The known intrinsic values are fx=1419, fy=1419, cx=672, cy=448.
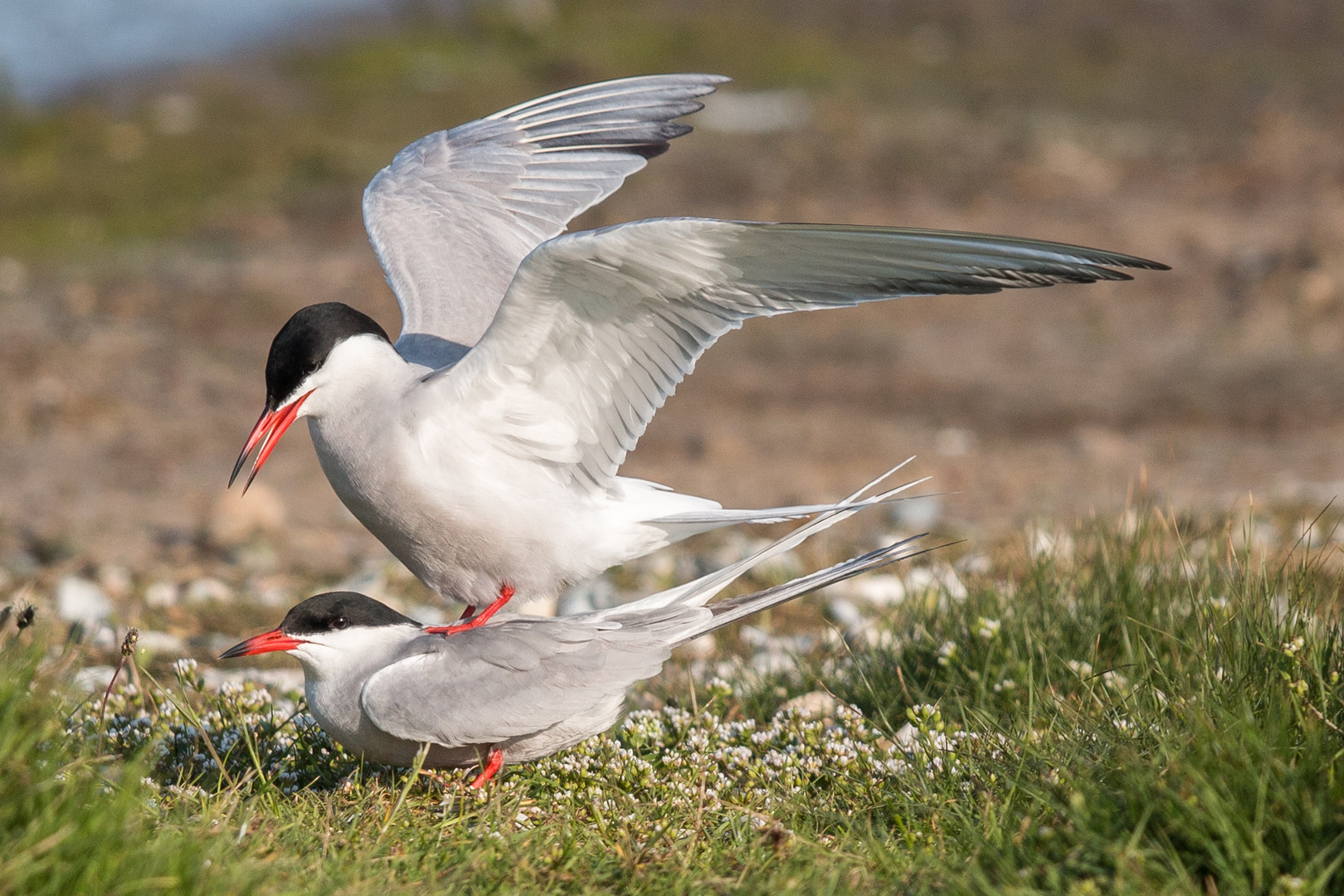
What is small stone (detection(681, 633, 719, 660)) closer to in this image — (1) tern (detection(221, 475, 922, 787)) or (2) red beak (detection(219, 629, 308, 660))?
(1) tern (detection(221, 475, 922, 787))

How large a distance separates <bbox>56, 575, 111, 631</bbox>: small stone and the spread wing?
7.81 ft

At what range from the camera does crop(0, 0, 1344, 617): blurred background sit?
7.88 metres

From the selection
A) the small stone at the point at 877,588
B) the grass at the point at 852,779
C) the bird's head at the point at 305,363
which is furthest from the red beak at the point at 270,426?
the small stone at the point at 877,588

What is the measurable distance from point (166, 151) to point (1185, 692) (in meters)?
13.5

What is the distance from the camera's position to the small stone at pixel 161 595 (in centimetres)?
585

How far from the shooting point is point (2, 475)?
25.7ft

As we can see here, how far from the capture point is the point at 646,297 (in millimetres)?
3492

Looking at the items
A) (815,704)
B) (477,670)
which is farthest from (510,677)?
(815,704)

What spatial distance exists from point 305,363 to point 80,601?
8.56 ft

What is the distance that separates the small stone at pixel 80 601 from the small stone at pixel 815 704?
2.71 m

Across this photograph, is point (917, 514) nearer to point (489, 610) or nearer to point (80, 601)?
point (489, 610)

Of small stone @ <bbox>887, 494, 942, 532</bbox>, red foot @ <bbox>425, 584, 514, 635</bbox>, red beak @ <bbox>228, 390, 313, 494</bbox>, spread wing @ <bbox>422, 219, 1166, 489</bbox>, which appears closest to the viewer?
spread wing @ <bbox>422, 219, 1166, 489</bbox>

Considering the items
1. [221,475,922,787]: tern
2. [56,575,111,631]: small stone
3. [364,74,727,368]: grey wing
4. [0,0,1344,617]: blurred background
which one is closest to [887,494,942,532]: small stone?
[0,0,1344,617]: blurred background

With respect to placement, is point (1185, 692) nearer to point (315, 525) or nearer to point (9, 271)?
point (315, 525)
